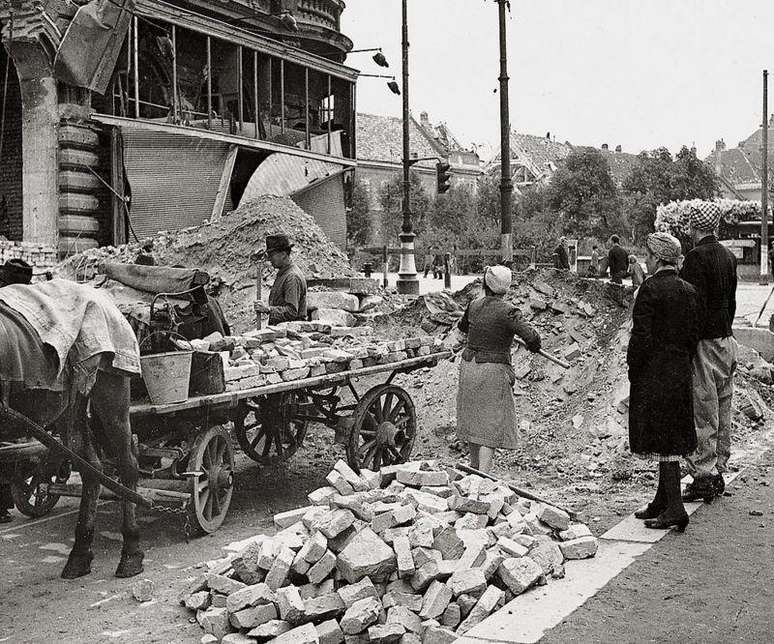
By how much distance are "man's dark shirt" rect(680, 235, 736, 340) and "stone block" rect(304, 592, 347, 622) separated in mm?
3644

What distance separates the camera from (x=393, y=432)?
851 cm

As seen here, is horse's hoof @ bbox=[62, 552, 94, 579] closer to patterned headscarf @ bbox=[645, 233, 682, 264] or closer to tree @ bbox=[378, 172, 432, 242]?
→ patterned headscarf @ bbox=[645, 233, 682, 264]

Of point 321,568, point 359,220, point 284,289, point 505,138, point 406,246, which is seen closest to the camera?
point 321,568

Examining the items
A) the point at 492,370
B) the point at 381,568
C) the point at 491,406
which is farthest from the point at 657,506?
the point at 381,568

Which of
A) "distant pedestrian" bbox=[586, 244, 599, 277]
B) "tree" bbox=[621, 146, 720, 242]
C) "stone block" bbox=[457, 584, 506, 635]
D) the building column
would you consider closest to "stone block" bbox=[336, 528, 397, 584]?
"stone block" bbox=[457, 584, 506, 635]

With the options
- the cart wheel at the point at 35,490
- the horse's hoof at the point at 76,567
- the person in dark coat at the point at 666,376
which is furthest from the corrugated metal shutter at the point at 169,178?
the person in dark coat at the point at 666,376

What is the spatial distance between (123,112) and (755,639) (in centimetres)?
1670

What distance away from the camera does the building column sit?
16.7 metres

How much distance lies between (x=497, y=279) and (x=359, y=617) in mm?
3312

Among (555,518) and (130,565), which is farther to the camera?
(130,565)

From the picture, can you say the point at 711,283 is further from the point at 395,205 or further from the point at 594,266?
the point at 395,205

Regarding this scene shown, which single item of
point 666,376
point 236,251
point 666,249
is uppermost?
point 236,251

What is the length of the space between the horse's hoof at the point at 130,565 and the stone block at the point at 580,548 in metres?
2.70

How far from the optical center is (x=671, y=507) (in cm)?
621
